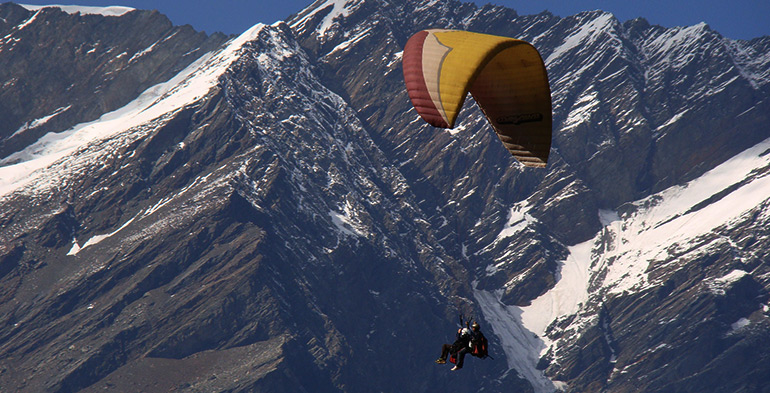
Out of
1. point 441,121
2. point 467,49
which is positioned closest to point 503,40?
point 467,49

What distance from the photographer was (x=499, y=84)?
2672 inches

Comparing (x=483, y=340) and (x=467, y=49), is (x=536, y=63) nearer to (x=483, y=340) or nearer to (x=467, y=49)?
(x=467, y=49)

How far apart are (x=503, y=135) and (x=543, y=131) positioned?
2644 mm

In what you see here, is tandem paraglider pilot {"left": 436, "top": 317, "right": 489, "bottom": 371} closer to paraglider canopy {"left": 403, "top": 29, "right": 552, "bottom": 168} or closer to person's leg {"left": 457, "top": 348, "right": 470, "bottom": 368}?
person's leg {"left": 457, "top": 348, "right": 470, "bottom": 368}

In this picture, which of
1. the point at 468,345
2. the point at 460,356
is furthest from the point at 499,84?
the point at 460,356

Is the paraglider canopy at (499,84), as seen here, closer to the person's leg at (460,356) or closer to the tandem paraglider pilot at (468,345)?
the tandem paraglider pilot at (468,345)

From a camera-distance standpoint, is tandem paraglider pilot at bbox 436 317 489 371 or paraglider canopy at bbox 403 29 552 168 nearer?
tandem paraglider pilot at bbox 436 317 489 371

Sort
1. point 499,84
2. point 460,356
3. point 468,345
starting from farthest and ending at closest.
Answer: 1. point 499,84
2. point 460,356
3. point 468,345

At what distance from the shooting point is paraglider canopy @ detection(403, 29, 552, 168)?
64.3 metres

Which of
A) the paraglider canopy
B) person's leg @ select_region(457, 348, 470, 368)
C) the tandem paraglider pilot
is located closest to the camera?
the tandem paraglider pilot

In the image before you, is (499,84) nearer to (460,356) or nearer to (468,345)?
(468,345)

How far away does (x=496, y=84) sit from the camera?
67938 mm

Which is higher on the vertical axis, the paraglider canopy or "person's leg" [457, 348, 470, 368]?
the paraglider canopy

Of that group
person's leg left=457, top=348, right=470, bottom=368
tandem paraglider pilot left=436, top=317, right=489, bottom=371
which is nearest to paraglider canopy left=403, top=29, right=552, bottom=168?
tandem paraglider pilot left=436, top=317, right=489, bottom=371
